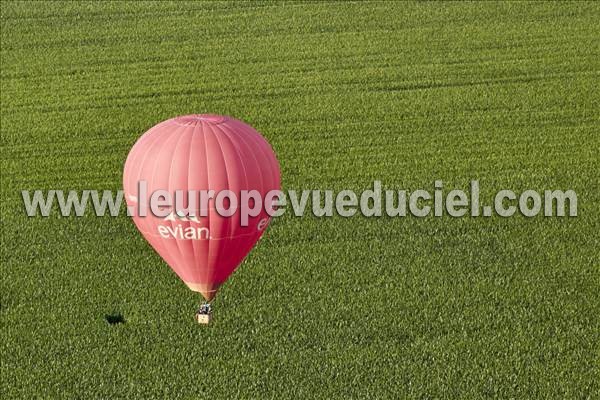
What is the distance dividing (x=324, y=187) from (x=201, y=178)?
767cm

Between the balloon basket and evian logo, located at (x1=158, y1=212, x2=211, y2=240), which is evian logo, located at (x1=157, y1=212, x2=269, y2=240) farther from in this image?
the balloon basket

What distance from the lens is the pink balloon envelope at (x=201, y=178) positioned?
15.4 m

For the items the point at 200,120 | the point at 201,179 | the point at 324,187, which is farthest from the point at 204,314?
the point at 324,187

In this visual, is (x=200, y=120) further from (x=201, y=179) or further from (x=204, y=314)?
(x=204, y=314)

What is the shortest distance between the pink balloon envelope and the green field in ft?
7.74

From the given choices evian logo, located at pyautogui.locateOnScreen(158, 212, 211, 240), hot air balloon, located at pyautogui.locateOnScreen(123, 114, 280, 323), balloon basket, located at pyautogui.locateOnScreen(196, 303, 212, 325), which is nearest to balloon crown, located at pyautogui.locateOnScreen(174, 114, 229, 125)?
hot air balloon, located at pyautogui.locateOnScreen(123, 114, 280, 323)

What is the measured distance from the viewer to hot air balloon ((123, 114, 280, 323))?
15.4m

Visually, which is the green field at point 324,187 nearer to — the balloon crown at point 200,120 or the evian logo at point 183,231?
the evian logo at point 183,231

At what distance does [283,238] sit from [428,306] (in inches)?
130

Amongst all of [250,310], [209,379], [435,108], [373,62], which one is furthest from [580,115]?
[209,379]

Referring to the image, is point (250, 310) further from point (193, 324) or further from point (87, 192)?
point (87, 192)

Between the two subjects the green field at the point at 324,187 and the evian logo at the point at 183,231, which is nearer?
the evian logo at the point at 183,231

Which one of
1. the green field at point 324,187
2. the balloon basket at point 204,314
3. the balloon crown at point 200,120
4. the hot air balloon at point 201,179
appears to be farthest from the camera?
the green field at point 324,187

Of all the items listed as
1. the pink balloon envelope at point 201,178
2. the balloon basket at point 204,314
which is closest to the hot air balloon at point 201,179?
the pink balloon envelope at point 201,178
